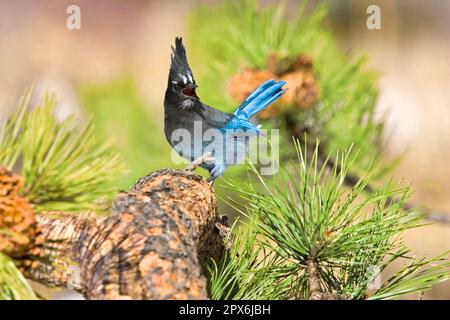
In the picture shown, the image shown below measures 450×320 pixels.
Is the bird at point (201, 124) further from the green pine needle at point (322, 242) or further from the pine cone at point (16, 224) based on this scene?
the pine cone at point (16, 224)

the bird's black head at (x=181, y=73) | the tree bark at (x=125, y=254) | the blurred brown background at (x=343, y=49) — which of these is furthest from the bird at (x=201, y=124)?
the tree bark at (x=125, y=254)

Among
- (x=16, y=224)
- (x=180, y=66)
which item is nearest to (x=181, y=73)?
(x=180, y=66)

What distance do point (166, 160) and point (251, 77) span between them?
41cm

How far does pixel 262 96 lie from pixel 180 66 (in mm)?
203

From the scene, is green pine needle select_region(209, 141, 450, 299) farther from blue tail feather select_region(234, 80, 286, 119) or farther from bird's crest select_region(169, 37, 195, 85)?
bird's crest select_region(169, 37, 195, 85)

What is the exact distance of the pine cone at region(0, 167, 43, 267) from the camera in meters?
0.67

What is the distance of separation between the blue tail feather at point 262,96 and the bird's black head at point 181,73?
122mm

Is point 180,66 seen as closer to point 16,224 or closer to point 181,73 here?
point 181,73

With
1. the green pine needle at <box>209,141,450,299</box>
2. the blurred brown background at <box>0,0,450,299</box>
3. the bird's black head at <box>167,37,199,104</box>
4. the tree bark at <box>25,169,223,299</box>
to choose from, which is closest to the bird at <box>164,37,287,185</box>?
the bird's black head at <box>167,37,199,104</box>

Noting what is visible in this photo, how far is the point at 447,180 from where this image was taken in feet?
10.3

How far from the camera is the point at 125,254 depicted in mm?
705

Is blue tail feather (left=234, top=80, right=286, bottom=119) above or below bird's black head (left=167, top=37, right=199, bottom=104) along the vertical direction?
below

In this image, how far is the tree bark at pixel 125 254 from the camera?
685 mm

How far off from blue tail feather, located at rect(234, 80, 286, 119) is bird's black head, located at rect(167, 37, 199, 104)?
122mm
